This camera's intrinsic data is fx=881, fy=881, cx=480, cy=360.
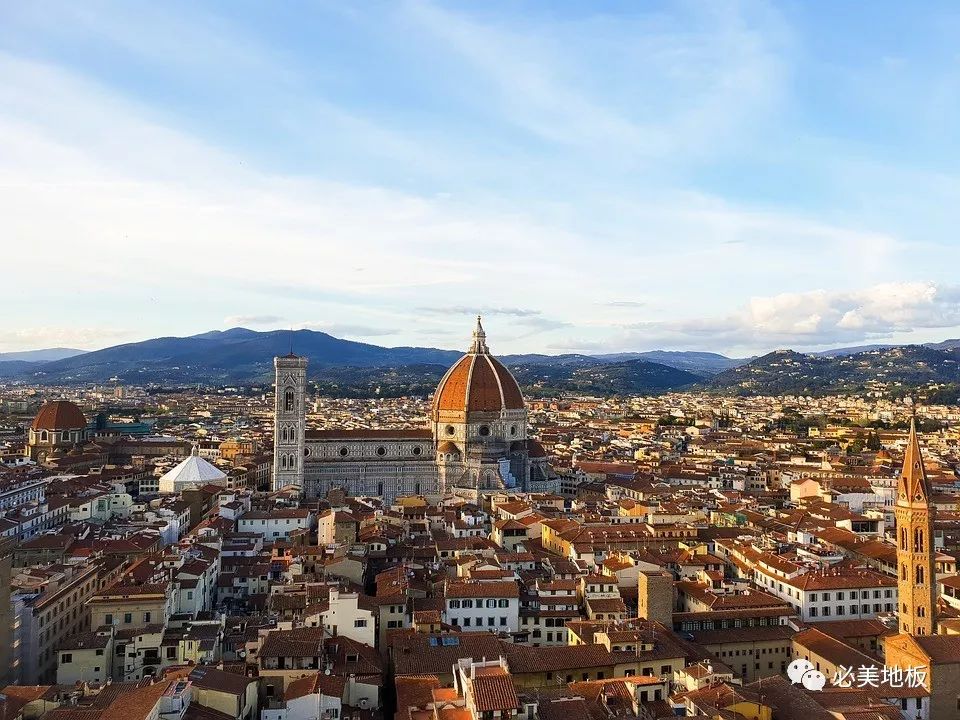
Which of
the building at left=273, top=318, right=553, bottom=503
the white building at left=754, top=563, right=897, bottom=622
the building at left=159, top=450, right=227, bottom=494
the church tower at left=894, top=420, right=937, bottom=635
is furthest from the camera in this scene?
the building at left=273, top=318, right=553, bottom=503

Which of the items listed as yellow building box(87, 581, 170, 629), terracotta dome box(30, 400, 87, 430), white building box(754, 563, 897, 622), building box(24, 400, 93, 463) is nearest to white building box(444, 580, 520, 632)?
yellow building box(87, 581, 170, 629)

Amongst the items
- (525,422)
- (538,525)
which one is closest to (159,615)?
(538,525)

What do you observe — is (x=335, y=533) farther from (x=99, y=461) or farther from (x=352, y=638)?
(x=99, y=461)

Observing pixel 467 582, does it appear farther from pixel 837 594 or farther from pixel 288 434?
pixel 288 434

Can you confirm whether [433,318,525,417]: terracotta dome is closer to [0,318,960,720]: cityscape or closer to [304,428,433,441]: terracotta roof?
[0,318,960,720]: cityscape

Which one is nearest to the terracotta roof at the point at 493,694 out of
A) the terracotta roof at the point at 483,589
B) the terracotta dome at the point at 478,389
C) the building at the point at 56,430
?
the terracotta roof at the point at 483,589
